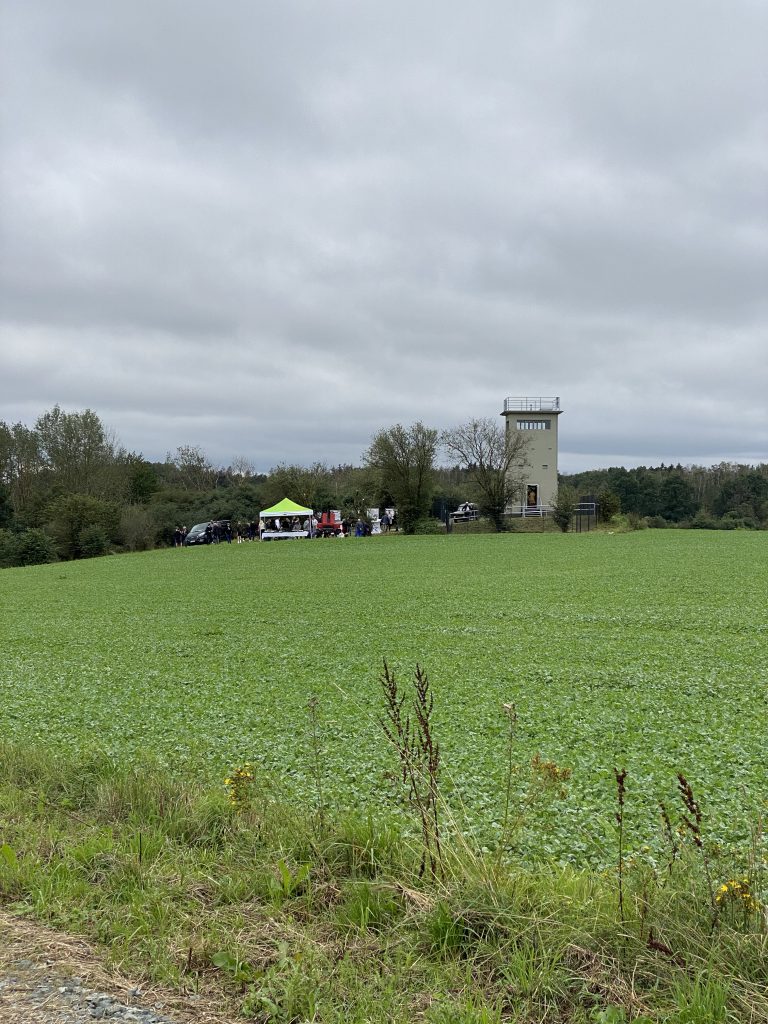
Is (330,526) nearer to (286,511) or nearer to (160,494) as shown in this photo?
(286,511)

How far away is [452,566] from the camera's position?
22797 mm

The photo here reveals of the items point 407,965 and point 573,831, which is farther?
point 573,831

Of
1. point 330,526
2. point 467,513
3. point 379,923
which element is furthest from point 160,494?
point 379,923

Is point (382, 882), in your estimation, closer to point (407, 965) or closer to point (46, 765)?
point (407, 965)

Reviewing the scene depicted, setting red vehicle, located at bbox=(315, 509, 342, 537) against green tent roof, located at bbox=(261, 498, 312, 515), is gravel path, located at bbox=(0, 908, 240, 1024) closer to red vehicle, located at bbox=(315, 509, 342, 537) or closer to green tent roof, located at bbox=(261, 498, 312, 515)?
green tent roof, located at bbox=(261, 498, 312, 515)

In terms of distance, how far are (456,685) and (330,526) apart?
4219cm

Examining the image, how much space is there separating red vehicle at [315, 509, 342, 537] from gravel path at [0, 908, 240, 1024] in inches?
1827

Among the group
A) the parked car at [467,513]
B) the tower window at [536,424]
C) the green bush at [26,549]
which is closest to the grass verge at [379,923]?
the green bush at [26,549]

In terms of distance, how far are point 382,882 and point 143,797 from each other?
172cm

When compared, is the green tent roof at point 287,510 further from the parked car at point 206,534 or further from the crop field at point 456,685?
the crop field at point 456,685

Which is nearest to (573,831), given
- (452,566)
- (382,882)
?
(382,882)

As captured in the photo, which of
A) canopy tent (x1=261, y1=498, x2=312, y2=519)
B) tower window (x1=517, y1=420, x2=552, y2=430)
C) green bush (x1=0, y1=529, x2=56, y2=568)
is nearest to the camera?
green bush (x1=0, y1=529, x2=56, y2=568)

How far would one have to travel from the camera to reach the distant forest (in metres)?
39.3

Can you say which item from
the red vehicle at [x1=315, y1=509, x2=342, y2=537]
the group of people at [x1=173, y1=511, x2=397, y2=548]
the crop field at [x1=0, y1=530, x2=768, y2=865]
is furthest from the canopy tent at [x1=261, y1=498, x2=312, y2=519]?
the crop field at [x1=0, y1=530, x2=768, y2=865]
